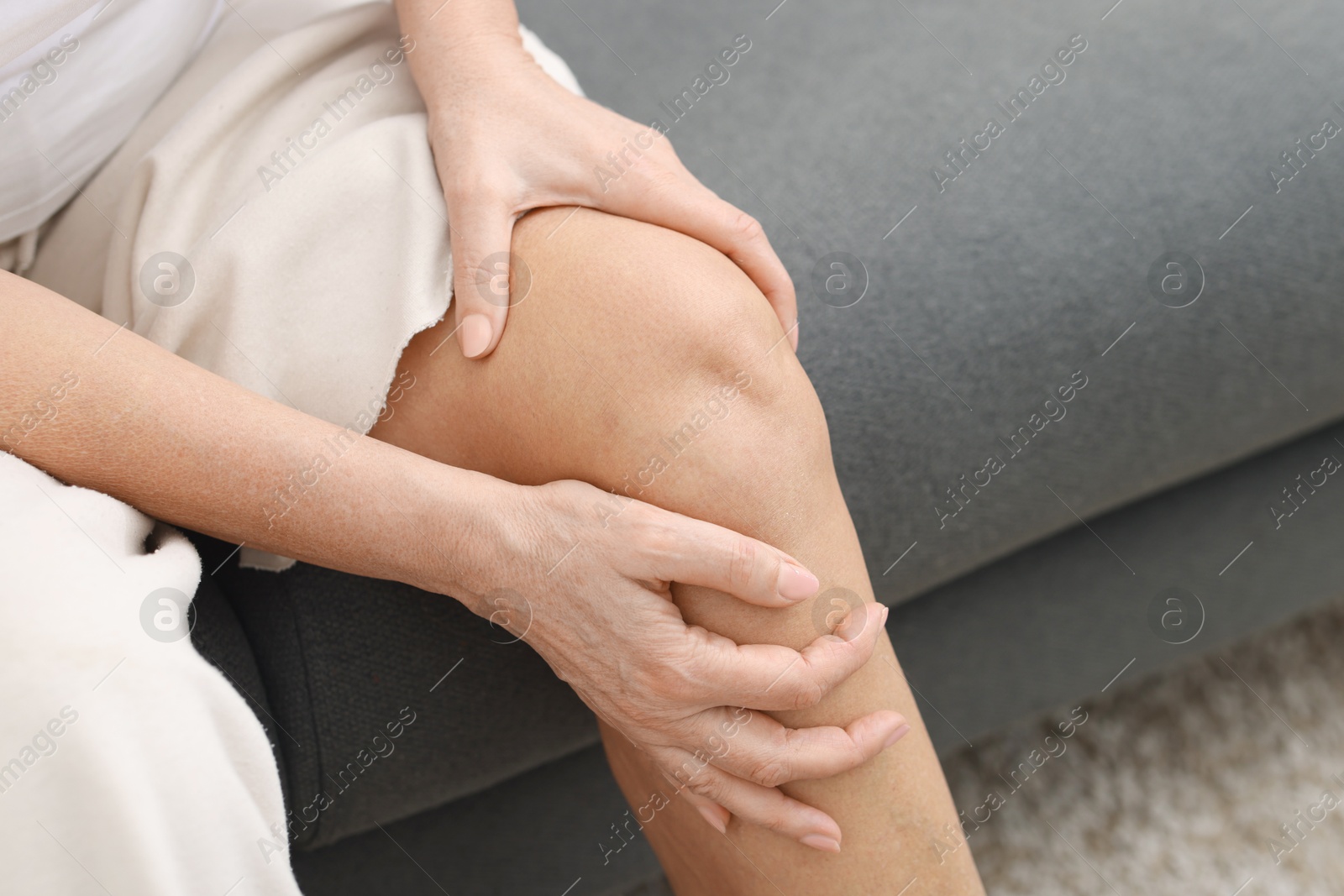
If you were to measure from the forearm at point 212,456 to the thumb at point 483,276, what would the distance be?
0.08m

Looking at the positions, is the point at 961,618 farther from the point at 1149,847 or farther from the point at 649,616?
the point at 649,616

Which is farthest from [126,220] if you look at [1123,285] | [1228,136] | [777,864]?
[1228,136]

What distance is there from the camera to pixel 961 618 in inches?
35.3

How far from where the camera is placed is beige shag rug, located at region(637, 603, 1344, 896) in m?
0.94

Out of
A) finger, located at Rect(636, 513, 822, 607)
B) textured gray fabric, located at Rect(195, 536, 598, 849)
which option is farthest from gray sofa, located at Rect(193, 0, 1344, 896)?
finger, located at Rect(636, 513, 822, 607)

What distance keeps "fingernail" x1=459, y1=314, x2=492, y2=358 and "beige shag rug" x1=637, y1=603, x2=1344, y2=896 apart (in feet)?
2.30

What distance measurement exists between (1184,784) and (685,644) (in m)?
0.79

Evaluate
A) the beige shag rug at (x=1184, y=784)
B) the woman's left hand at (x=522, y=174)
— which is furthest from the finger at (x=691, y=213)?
the beige shag rug at (x=1184, y=784)

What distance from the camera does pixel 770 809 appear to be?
1.81ft

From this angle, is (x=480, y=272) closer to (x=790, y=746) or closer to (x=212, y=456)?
(x=212, y=456)

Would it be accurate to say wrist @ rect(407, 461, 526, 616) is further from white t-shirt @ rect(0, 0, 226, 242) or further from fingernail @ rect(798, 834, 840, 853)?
white t-shirt @ rect(0, 0, 226, 242)

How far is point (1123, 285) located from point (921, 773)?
0.45 m

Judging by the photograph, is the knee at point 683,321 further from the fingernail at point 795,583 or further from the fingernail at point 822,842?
the fingernail at point 822,842

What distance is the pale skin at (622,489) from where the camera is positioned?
519 millimetres
